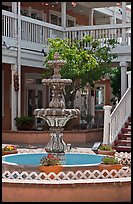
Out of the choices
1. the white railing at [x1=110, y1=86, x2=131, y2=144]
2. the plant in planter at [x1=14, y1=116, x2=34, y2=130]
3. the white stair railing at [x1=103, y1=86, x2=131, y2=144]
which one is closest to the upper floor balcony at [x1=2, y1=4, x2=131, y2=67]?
the plant in planter at [x1=14, y1=116, x2=34, y2=130]

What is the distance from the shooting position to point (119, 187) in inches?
273

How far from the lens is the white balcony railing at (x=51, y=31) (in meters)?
17.7

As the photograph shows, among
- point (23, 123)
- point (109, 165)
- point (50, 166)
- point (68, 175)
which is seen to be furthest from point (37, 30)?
point (68, 175)

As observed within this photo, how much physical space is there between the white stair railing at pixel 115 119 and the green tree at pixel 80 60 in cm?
171

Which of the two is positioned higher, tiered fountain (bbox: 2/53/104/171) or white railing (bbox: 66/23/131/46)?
white railing (bbox: 66/23/131/46)

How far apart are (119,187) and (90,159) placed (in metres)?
2.93

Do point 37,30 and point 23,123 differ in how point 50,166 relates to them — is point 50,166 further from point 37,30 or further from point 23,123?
point 37,30

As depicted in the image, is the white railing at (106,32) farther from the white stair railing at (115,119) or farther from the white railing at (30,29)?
the white stair railing at (115,119)

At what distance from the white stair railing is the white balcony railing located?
170 inches

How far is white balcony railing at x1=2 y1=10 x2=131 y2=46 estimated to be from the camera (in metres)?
17.7

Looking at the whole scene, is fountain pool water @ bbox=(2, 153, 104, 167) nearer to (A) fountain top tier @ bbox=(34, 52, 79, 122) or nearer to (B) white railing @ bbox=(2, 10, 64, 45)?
(A) fountain top tier @ bbox=(34, 52, 79, 122)

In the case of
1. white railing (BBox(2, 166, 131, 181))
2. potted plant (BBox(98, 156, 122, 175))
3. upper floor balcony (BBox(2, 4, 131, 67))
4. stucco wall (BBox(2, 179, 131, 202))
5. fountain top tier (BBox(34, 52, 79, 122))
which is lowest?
stucco wall (BBox(2, 179, 131, 202))

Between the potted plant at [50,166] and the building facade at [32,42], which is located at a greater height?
the building facade at [32,42]

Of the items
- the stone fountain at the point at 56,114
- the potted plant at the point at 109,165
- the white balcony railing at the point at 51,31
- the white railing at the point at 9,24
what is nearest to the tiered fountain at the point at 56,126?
the stone fountain at the point at 56,114
